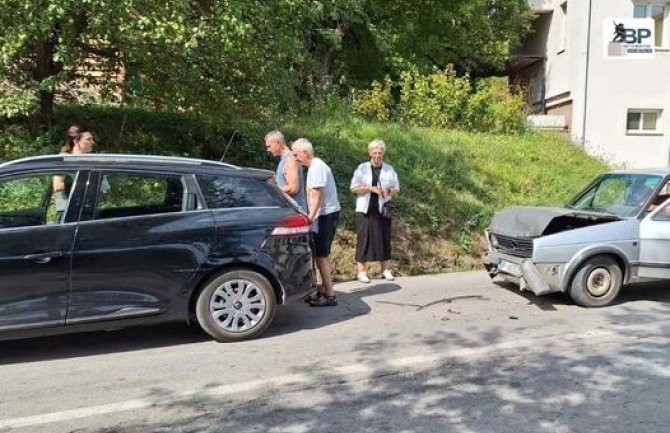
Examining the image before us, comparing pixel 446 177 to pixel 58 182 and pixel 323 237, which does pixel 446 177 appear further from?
pixel 58 182

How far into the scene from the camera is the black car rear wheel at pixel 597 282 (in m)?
7.44

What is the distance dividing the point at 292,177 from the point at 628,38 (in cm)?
1777

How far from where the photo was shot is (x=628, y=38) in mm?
21406

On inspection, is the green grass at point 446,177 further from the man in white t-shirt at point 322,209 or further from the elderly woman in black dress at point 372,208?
the man in white t-shirt at point 322,209

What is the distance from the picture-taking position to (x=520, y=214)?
26.0ft

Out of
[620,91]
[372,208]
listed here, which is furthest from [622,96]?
[372,208]

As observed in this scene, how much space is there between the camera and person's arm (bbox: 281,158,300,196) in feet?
23.9

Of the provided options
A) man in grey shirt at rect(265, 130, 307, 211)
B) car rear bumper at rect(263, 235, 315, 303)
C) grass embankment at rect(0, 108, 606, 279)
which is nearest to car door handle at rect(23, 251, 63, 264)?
car rear bumper at rect(263, 235, 315, 303)

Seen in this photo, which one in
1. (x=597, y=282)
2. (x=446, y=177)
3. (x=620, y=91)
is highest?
(x=620, y=91)

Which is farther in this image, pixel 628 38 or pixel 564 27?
pixel 564 27

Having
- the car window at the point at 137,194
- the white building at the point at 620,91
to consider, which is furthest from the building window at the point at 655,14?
the car window at the point at 137,194

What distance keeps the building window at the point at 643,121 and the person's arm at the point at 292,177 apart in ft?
57.2

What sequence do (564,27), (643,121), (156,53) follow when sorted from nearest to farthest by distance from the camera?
(156,53) → (643,121) → (564,27)

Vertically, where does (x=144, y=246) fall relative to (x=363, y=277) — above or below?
above
